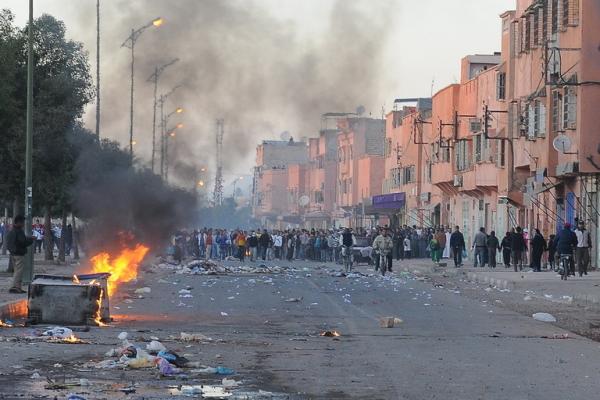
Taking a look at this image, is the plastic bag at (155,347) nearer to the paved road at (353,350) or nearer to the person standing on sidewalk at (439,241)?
A: the paved road at (353,350)

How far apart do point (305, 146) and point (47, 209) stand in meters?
124

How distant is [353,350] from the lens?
1661 centimetres

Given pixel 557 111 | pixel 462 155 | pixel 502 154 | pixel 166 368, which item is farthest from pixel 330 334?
pixel 462 155

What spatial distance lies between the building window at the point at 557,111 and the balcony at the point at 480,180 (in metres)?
13.9

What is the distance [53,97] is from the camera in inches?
1626

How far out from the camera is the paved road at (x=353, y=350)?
12.6 metres

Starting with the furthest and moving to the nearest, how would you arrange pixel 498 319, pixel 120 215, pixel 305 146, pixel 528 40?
pixel 305 146 < pixel 528 40 < pixel 120 215 < pixel 498 319

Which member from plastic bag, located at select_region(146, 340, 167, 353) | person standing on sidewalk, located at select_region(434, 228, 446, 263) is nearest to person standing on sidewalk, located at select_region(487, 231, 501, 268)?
person standing on sidewalk, located at select_region(434, 228, 446, 263)

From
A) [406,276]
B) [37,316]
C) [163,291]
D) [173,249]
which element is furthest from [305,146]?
[37,316]

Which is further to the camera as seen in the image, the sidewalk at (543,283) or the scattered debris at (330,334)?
the sidewalk at (543,283)

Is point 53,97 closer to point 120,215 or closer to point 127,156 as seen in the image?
point 120,215

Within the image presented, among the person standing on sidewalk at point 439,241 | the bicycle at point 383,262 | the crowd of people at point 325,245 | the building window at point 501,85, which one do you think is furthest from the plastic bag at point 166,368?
the building window at point 501,85

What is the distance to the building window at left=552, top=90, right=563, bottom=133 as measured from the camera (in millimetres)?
47781

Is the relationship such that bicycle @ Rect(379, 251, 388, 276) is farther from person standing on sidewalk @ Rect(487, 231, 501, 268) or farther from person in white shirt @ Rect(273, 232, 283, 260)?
person in white shirt @ Rect(273, 232, 283, 260)
